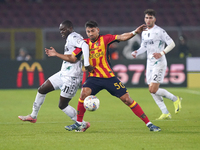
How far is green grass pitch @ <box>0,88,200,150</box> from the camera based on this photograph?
5414 mm

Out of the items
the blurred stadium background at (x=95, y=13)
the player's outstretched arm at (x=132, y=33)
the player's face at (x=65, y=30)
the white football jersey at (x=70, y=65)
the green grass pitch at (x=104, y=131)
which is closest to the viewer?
the green grass pitch at (x=104, y=131)

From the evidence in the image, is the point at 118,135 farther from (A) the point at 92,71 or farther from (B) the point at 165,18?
(B) the point at 165,18

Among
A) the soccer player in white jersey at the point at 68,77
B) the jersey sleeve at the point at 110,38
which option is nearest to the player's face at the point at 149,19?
the jersey sleeve at the point at 110,38

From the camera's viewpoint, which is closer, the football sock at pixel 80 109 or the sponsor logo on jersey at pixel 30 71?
the football sock at pixel 80 109

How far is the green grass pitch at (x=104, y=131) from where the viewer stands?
5414 mm

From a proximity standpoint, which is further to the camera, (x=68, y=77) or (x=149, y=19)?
(x=149, y=19)

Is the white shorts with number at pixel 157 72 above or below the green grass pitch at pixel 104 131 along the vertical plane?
above

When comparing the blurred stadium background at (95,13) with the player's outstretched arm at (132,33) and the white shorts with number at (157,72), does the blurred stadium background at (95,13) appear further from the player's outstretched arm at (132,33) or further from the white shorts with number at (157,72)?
the player's outstretched arm at (132,33)

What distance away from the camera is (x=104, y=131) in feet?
22.0

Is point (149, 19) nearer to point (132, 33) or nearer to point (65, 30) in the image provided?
point (132, 33)

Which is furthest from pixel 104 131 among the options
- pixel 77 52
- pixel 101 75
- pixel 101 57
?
pixel 77 52

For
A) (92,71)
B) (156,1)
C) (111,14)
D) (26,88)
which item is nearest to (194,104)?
(92,71)

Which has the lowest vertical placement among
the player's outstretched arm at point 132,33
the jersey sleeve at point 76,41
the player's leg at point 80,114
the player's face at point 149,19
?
the player's leg at point 80,114

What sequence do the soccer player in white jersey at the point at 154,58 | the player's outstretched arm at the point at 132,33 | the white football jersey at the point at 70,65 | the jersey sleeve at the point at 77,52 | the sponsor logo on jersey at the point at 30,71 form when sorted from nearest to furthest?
the player's outstretched arm at the point at 132,33 < the jersey sleeve at the point at 77,52 < the white football jersey at the point at 70,65 < the soccer player in white jersey at the point at 154,58 < the sponsor logo on jersey at the point at 30,71
